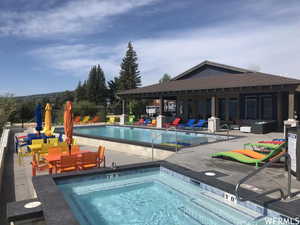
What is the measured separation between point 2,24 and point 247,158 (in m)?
20.5

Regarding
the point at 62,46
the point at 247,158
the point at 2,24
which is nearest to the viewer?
the point at 247,158

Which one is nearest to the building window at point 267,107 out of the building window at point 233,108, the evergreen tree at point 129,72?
the building window at point 233,108

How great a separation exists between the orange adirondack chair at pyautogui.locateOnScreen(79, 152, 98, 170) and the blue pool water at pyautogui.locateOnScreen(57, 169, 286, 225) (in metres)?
0.84

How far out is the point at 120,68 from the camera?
52.7 meters

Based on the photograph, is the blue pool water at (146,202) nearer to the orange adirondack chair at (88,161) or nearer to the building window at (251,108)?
the orange adirondack chair at (88,161)

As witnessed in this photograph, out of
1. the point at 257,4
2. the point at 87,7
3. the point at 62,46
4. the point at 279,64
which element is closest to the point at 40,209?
the point at 87,7

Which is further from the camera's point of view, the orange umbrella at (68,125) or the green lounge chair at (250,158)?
the orange umbrella at (68,125)

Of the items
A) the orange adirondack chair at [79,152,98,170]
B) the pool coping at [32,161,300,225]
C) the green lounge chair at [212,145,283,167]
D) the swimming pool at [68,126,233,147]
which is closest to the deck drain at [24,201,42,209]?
the pool coping at [32,161,300,225]

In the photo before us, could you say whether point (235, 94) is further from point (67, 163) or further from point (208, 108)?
point (67, 163)

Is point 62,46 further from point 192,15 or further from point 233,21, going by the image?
point 233,21

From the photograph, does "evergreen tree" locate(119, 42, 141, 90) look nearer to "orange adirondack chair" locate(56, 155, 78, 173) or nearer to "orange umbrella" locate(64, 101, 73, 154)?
"orange umbrella" locate(64, 101, 73, 154)

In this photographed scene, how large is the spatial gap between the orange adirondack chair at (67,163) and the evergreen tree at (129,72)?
43.8m

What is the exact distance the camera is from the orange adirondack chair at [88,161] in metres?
7.60

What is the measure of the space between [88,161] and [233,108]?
17.9 m
